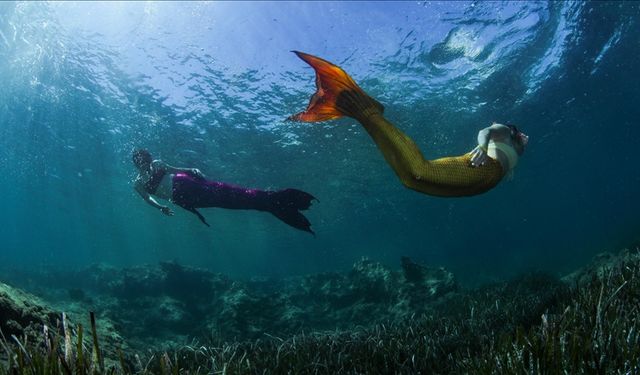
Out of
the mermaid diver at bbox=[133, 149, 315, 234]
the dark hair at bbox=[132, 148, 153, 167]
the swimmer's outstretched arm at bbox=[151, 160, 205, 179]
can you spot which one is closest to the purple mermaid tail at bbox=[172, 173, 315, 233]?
the mermaid diver at bbox=[133, 149, 315, 234]

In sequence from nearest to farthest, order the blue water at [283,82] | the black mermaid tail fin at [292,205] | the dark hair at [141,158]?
1. the black mermaid tail fin at [292,205]
2. the dark hair at [141,158]
3. the blue water at [283,82]

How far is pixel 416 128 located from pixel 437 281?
1289 cm

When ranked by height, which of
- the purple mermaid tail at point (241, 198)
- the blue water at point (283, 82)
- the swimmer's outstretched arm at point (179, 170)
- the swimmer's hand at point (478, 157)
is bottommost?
the purple mermaid tail at point (241, 198)

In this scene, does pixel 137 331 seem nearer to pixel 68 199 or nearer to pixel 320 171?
pixel 320 171

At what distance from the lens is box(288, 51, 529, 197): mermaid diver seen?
3.83 m

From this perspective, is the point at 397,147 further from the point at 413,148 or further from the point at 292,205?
the point at 292,205

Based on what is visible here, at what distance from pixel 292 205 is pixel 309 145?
59.6 ft

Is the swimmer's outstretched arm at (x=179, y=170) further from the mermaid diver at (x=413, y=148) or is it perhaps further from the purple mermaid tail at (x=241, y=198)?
the mermaid diver at (x=413, y=148)

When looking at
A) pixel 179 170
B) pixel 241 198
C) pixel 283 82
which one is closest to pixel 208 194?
pixel 241 198

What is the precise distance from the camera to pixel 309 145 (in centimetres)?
2467

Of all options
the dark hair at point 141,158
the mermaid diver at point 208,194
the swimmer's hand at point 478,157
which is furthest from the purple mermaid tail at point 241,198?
the swimmer's hand at point 478,157

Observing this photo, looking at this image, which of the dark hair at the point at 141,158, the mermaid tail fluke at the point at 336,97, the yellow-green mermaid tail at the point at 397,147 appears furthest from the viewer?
the dark hair at the point at 141,158

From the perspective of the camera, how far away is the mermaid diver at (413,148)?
383 centimetres

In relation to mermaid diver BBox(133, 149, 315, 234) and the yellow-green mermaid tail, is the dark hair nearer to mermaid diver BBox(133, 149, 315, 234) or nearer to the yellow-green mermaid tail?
mermaid diver BBox(133, 149, 315, 234)
